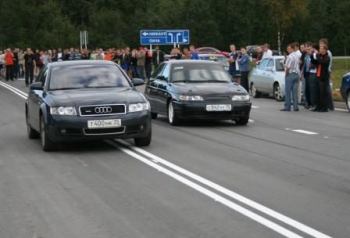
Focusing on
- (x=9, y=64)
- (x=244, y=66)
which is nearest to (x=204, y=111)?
(x=244, y=66)

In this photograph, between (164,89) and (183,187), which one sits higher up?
(164,89)

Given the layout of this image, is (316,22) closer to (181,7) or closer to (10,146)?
(181,7)

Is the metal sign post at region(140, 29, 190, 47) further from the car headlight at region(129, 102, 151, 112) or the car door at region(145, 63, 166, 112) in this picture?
the car headlight at region(129, 102, 151, 112)

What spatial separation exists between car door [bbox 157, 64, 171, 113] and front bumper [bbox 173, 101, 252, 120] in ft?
2.81

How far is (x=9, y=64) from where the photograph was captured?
4309cm

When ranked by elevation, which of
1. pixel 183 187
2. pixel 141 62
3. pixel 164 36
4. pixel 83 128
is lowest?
pixel 183 187

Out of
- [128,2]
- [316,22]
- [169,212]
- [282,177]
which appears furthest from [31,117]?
[128,2]

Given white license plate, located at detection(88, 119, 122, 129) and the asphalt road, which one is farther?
white license plate, located at detection(88, 119, 122, 129)

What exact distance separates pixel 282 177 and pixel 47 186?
9.40 ft

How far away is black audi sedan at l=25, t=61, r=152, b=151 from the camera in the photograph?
11484mm

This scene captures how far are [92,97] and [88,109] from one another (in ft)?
1.04

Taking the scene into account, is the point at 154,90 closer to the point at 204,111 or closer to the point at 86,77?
the point at 204,111

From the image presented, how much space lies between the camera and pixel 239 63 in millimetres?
25469

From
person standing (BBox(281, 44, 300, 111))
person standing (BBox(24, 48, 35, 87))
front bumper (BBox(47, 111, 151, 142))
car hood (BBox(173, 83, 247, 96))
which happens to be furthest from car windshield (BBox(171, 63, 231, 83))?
person standing (BBox(24, 48, 35, 87))
